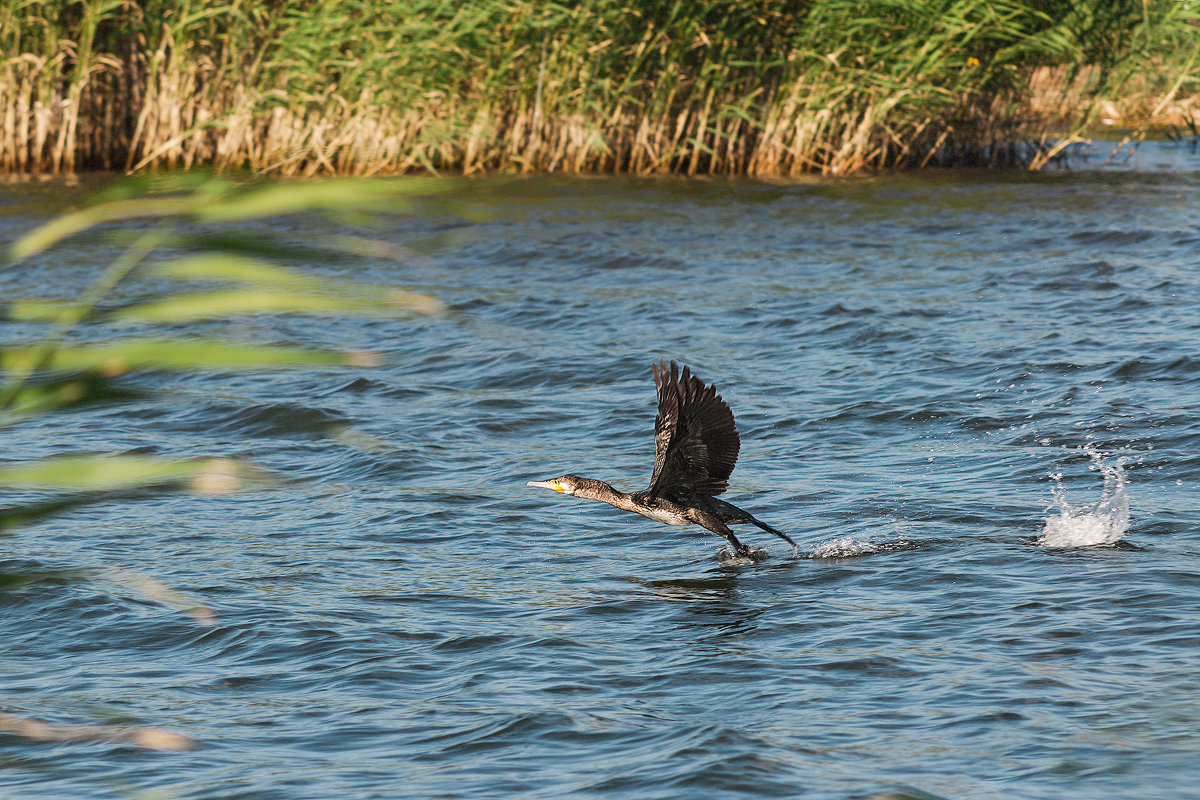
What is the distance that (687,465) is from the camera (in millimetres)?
6086

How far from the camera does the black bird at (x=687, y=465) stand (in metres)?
5.85

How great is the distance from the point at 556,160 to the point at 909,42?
4541 mm

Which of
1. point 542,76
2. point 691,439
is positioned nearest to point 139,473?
point 691,439

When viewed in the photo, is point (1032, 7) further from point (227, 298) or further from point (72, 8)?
point (227, 298)

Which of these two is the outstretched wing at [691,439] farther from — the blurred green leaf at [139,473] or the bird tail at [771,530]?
the blurred green leaf at [139,473]

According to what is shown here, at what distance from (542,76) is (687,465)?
36.8ft

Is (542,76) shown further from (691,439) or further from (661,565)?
(691,439)

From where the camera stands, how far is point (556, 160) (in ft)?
57.7

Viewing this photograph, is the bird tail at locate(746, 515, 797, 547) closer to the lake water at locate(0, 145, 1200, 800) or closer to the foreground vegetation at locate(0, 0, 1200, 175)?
the lake water at locate(0, 145, 1200, 800)

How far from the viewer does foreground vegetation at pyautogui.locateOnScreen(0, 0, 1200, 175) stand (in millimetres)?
15633

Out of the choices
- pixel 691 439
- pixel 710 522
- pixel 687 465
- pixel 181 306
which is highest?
pixel 181 306

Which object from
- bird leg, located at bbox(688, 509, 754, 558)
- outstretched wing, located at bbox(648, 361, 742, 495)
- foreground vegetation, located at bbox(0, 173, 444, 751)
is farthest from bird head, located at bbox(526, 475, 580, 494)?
foreground vegetation, located at bbox(0, 173, 444, 751)

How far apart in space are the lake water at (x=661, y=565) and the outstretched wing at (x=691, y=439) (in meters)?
0.48

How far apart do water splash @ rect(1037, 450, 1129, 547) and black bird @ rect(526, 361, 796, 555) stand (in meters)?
1.19
